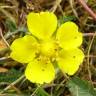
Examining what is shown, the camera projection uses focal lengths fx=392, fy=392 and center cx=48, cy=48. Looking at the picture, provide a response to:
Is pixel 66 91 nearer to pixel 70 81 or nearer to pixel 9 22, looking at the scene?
pixel 70 81

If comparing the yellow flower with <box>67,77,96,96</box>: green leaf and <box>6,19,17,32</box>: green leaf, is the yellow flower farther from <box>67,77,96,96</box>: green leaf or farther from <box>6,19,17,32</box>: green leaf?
<box>6,19,17,32</box>: green leaf

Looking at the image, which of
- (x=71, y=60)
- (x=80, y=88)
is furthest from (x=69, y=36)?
(x=80, y=88)

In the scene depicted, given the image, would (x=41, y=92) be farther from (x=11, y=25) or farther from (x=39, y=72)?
(x=11, y=25)

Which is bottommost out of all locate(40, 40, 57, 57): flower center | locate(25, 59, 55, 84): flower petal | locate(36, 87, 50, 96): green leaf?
locate(36, 87, 50, 96): green leaf

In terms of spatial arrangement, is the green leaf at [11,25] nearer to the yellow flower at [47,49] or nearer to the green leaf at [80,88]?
the yellow flower at [47,49]

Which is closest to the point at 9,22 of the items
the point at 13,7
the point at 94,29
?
the point at 13,7

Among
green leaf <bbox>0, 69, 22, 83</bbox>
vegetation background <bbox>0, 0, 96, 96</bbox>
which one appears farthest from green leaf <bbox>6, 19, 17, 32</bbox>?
green leaf <bbox>0, 69, 22, 83</bbox>

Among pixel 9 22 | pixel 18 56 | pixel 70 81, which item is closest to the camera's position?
pixel 18 56
